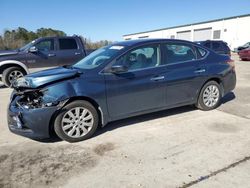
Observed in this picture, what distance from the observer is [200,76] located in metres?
5.61

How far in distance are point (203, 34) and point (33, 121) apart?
42.4 metres

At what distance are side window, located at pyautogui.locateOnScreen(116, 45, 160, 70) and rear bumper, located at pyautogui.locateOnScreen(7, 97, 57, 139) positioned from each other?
1.55 m

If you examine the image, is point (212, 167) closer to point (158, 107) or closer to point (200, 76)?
point (158, 107)

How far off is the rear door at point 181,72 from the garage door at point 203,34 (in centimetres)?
3862

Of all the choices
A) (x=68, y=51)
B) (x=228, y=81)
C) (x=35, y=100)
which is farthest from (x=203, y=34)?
(x=35, y=100)

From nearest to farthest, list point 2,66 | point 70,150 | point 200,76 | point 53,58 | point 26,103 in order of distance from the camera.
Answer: point 70,150 < point 26,103 < point 200,76 < point 2,66 < point 53,58

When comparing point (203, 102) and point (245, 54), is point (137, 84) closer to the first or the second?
point (203, 102)

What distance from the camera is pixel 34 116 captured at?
409 cm

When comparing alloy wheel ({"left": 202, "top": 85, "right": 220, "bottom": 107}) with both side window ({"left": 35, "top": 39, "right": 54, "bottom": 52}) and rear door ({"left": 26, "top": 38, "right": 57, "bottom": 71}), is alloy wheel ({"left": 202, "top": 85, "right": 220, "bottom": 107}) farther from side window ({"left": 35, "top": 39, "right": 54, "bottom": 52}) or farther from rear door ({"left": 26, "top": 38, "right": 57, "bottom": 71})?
side window ({"left": 35, "top": 39, "right": 54, "bottom": 52})

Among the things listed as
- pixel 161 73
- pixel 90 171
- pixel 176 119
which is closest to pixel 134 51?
pixel 161 73

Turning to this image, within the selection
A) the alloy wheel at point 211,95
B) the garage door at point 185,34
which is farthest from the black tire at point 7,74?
the garage door at point 185,34

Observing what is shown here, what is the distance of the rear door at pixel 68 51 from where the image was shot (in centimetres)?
1044

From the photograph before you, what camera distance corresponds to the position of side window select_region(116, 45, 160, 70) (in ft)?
15.8

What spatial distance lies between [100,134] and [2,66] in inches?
264
